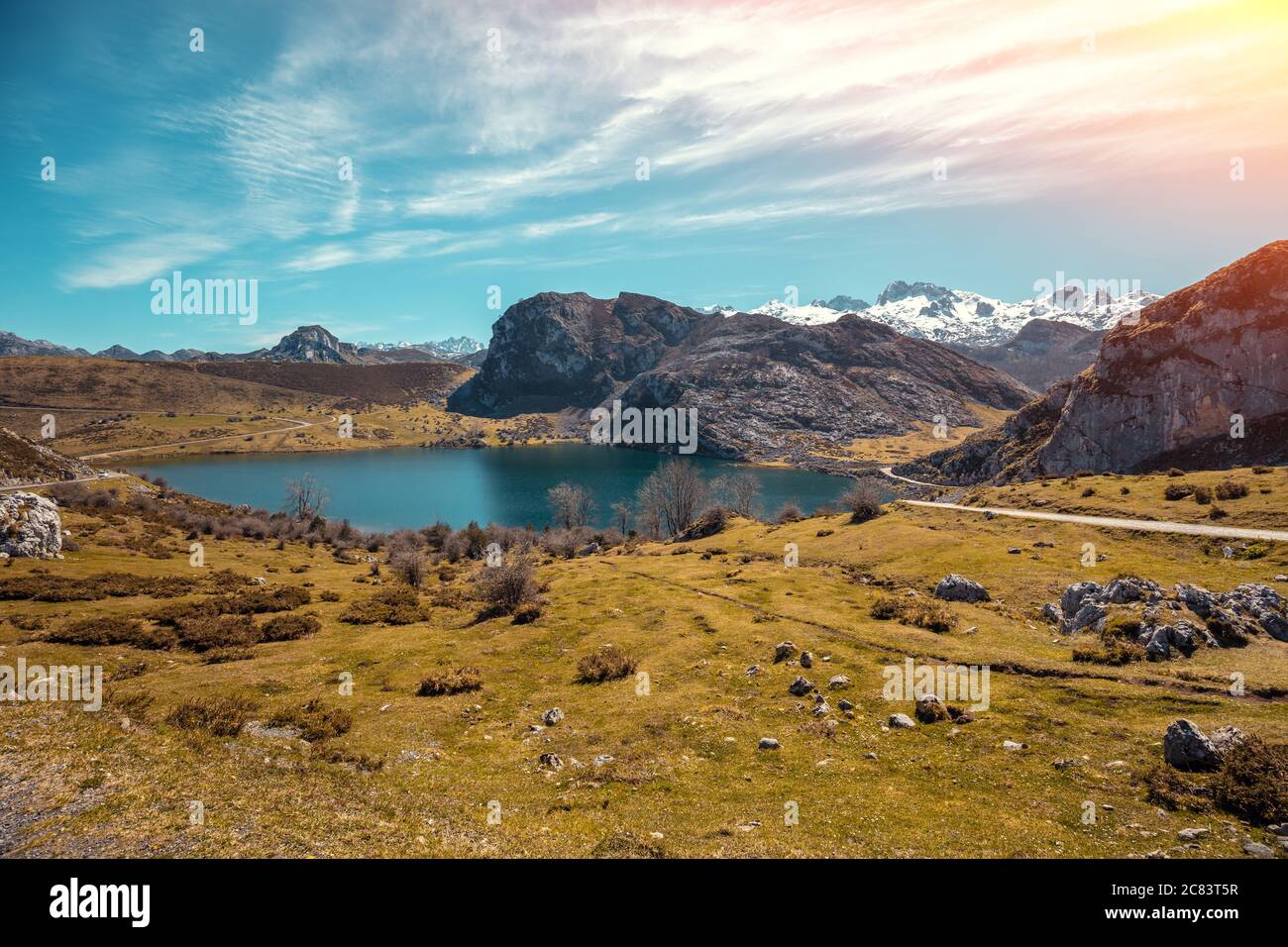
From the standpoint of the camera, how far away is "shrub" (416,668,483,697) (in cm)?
3100

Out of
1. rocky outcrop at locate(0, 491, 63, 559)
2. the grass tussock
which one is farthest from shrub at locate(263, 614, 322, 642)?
the grass tussock

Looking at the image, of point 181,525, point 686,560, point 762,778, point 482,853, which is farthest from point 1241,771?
point 181,525

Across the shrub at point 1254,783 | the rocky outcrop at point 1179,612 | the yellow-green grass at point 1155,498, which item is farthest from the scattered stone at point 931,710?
the yellow-green grass at point 1155,498

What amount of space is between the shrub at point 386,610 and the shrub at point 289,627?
3050 mm

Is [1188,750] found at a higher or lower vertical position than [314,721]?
higher

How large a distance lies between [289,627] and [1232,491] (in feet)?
292

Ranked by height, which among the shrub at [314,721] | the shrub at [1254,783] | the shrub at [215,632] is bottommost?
the shrub at [314,721]

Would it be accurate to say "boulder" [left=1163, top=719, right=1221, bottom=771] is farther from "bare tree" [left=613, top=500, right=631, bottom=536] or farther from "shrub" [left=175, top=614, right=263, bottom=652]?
"bare tree" [left=613, top=500, right=631, bottom=536]

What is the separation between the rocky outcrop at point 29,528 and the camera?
4709cm

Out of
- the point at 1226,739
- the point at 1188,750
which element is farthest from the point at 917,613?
the point at 1188,750

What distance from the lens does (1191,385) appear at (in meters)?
130

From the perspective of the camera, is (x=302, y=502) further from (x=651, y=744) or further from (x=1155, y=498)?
(x=1155, y=498)

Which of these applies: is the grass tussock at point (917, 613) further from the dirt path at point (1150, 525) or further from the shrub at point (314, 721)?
the shrub at point (314, 721)
